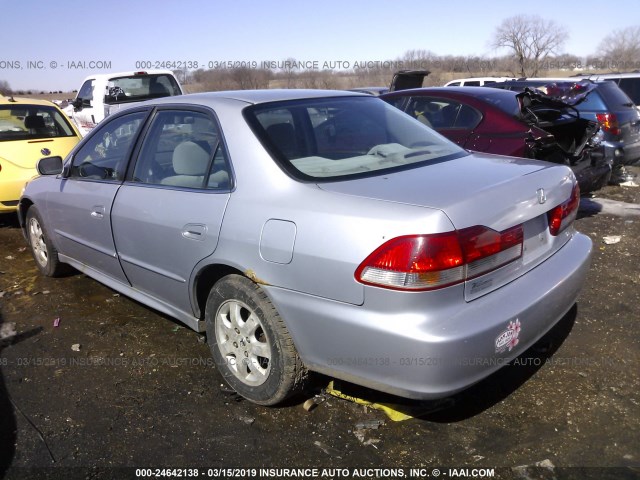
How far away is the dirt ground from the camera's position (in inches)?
104

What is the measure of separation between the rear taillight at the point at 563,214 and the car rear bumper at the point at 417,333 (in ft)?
1.20

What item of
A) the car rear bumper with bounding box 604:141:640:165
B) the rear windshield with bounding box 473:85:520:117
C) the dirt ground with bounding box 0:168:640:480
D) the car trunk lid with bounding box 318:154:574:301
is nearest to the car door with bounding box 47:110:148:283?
the dirt ground with bounding box 0:168:640:480

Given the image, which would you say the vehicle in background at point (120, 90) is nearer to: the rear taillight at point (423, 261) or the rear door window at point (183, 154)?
the rear door window at point (183, 154)

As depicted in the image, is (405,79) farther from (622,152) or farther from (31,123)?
(31,123)

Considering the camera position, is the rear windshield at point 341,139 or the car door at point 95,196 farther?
the car door at point 95,196

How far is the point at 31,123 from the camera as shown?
24.5 feet

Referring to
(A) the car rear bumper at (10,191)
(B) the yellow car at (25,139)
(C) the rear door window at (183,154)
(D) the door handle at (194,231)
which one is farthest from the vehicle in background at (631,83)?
(D) the door handle at (194,231)

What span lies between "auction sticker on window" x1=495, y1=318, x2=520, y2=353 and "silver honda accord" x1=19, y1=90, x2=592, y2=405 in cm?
1

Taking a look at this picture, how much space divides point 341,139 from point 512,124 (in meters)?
3.25

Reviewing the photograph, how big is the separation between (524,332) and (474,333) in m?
0.42

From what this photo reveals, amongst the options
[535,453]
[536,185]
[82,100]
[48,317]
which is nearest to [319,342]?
[535,453]

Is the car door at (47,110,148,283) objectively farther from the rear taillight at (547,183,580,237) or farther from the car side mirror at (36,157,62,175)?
the rear taillight at (547,183,580,237)

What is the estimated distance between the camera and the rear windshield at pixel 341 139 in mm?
3020

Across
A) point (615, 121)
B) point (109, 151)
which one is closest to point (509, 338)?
point (109, 151)
